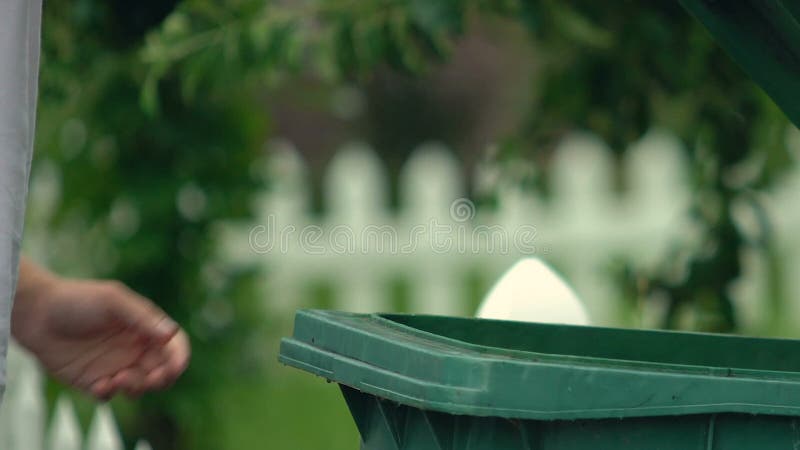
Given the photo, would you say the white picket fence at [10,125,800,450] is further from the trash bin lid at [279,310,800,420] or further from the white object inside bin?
the trash bin lid at [279,310,800,420]

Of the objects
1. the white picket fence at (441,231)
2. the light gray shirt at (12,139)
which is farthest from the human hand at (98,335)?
the white picket fence at (441,231)

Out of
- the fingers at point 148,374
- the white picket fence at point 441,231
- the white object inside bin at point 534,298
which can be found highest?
the white picket fence at point 441,231

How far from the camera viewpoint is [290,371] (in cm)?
588

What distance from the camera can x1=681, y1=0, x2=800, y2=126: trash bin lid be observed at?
148 cm

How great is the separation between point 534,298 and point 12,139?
930 mm

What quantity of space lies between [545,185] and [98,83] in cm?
121

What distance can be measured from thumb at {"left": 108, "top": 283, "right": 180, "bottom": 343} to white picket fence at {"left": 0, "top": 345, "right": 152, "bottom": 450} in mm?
1184

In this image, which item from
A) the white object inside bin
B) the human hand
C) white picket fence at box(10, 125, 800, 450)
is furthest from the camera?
white picket fence at box(10, 125, 800, 450)

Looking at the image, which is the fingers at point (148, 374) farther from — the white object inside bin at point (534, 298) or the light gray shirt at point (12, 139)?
the white object inside bin at point (534, 298)

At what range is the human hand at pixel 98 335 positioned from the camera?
1621 mm

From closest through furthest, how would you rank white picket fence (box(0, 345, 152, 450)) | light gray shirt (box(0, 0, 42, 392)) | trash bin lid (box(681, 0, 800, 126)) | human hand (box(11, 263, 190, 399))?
light gray shirt (box(0, 0, 42, 392)) → trash bin lid (box(681, 0, 800, 126)) → human hand (box(11, 263, 190, 399)) → white picket fence (box(0, 345, 152, 450))

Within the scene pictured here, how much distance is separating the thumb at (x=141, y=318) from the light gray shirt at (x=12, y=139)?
0.79 feet

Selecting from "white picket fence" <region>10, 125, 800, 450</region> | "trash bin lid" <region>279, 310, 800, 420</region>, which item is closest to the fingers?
"trash bin lid" <region>279, 310, 800, 420</region>

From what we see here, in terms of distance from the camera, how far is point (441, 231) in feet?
20.4
